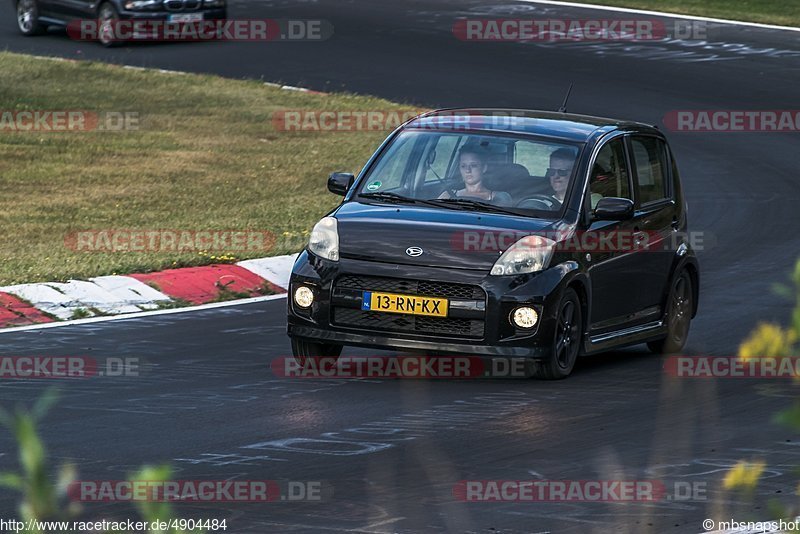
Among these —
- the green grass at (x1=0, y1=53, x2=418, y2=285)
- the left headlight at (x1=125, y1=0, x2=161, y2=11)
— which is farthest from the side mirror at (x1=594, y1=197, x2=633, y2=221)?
the left headlight at (x1=125, y1=0, x2=161, y2=11)

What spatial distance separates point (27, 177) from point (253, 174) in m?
2.69

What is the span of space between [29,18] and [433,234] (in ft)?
72.4

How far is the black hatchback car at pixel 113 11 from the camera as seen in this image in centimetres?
2883

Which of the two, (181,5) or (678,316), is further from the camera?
(181,5)

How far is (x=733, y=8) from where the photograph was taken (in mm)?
33406

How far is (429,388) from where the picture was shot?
9.59 metres

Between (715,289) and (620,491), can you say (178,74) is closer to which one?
(715,289)

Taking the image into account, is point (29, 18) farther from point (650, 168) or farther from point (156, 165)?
point (650, 168)

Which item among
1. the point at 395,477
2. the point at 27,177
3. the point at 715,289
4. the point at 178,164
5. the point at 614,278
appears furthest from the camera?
the point at 178,164

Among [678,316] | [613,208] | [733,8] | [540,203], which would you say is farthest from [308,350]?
[733,8]

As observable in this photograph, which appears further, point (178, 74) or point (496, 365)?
point (178, 74)

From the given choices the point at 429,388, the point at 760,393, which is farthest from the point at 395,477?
the point at 760,393

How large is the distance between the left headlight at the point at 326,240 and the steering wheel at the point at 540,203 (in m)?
1.22

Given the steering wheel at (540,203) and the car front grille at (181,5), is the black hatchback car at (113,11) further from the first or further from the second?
the steering wheel at (540,203)
